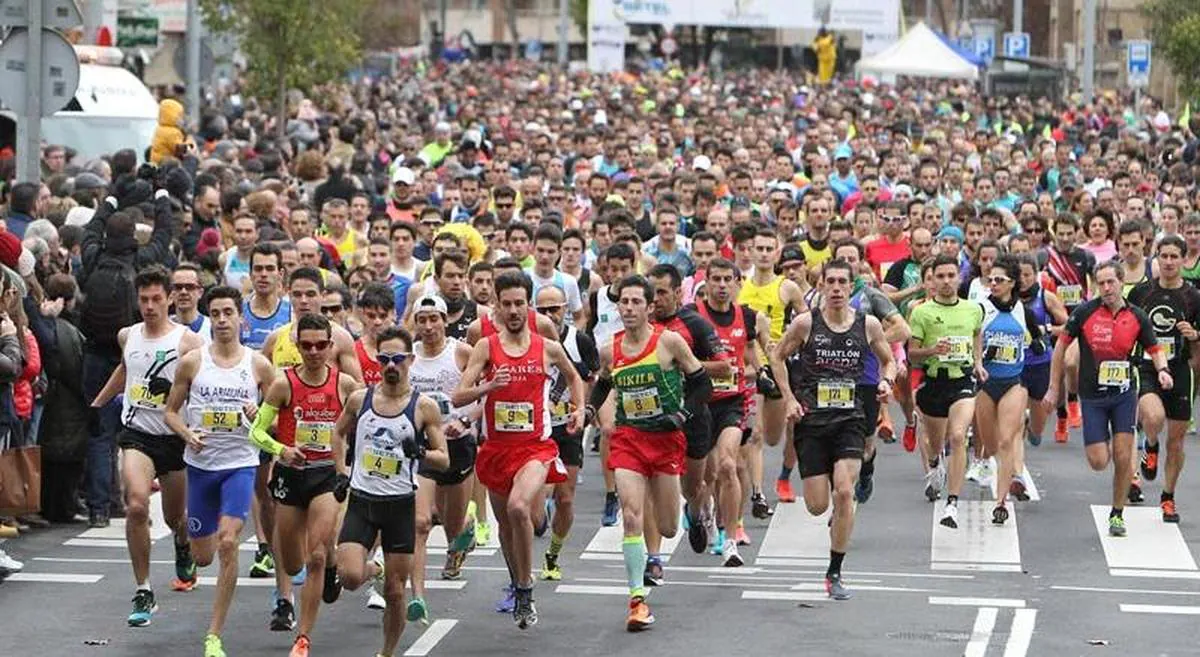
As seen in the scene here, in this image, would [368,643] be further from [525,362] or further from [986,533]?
[986,533]

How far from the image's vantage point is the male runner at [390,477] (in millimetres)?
13250

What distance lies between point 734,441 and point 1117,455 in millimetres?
2930

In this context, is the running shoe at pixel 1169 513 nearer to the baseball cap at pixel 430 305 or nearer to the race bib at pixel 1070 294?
the race bib at pixel 1070 294

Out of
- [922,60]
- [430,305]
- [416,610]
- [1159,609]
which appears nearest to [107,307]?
[430,305]

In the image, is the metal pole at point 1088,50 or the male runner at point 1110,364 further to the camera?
the metal pole at point 1088,50

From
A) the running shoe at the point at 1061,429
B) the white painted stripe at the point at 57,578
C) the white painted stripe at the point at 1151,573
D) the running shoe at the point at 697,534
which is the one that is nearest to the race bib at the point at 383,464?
the white painted stripe at the point at 57,578

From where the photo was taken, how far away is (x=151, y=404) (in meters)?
14.9

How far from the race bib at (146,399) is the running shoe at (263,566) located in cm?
140

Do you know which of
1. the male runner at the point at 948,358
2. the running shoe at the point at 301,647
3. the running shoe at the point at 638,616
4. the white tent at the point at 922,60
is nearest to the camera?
the running shoe at the point at 301,647

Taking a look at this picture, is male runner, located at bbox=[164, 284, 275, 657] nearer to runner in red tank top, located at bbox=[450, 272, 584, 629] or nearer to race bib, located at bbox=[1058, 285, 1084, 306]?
runner in red tank top, located at bbox=[450, 272, 584, 629]

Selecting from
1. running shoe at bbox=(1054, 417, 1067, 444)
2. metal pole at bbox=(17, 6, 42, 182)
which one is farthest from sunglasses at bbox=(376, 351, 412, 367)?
running shoe at bbox=(1054, 417, 1067, 444)

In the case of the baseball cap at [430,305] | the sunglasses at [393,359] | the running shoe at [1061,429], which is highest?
the baseball cap at [430,305]

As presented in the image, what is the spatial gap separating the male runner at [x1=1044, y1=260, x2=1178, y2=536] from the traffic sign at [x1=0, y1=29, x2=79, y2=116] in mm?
7378

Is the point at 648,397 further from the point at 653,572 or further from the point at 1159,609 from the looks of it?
the point at 1159,609
